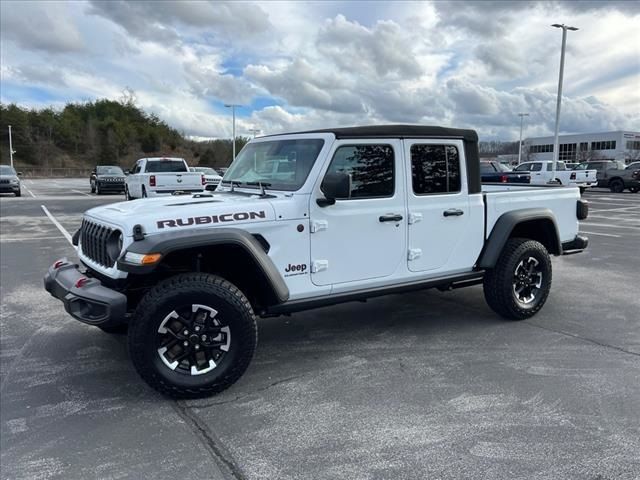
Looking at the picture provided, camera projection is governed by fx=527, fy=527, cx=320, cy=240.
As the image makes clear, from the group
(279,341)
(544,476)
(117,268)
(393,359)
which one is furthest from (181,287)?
(544,476)

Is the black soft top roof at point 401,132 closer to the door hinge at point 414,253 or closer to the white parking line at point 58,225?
the door hinge at point 414,253

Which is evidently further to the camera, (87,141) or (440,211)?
(87,141)

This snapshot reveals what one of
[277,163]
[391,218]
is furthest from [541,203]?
[277,163]

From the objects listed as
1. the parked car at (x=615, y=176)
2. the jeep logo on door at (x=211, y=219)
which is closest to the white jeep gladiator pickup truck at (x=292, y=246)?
the jeep logo on door at (x=211, y=219)

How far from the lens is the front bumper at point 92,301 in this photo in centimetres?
342

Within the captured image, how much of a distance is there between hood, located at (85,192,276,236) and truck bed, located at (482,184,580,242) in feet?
7.70

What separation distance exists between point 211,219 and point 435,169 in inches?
85.2

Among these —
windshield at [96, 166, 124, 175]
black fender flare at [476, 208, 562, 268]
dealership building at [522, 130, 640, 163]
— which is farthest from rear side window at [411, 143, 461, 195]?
dealership building at [522, 130, 640, 163]

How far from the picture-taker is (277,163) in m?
4.52

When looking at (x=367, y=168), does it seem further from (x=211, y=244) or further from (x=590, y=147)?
(x=590, y=147)

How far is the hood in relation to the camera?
3562 mm

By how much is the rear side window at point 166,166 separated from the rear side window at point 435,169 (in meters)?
15.6

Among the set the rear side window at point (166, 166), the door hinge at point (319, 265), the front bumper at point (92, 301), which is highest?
the rear side window at point (166, 166)

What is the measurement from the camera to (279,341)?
190 inches
